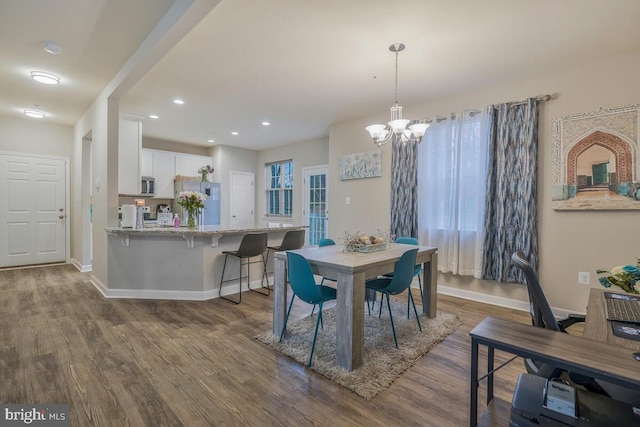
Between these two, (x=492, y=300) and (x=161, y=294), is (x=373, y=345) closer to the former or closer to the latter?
(x=492, y=300)

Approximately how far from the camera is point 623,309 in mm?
1444

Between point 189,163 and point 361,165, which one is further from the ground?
point 189,163

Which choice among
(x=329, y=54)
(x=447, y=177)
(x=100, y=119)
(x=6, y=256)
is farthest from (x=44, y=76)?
(x=447, y=177)

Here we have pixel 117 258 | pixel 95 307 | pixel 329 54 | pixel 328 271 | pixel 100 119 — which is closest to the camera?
pixel 328 271

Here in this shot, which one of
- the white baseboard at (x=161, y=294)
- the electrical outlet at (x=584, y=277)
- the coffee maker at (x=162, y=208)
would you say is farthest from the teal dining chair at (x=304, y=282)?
the coffee maker at (x=162, y=208)

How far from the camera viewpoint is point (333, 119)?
16.9ft

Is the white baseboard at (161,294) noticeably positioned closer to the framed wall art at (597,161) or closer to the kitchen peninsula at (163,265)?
the kitchen peninsula at (163,265)

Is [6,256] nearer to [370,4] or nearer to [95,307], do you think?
[95,307]

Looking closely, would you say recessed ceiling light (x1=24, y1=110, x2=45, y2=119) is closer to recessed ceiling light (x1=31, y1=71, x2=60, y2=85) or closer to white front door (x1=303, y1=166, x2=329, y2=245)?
recessed ceiling light (x1=31, y1=71, x2=60, y2=85)

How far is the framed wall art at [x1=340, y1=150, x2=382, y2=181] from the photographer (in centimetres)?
481

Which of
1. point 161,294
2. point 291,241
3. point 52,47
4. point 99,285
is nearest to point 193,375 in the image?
point 161,294

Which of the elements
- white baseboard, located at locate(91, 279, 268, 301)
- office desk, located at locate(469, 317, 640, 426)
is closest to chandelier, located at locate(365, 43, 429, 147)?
office desk, located at locate(469, 317, 640, 426)

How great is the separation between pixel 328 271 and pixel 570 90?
316 cm

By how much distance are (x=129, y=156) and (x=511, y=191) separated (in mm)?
5098
